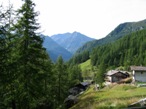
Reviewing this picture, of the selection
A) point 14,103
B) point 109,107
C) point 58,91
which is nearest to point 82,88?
point 58,91

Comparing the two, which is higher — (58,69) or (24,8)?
(24,8)

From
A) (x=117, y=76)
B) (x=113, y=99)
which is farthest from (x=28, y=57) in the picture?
(x=117, y=76)

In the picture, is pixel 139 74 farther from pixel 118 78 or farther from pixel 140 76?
pixel 118 78

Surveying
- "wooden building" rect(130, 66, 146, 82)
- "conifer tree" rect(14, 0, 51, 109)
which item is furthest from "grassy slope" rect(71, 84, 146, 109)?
"wooden building" rect(130, 66, 146, 82)

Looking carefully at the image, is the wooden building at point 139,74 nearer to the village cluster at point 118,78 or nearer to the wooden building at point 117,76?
the village cluster at point 118,78

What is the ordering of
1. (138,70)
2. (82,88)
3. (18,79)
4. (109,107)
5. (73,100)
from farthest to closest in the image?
(82,88) → (138,70) → (73,100) → (18,79) → (109,107)

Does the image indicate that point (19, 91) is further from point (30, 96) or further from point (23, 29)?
point (23, 29)

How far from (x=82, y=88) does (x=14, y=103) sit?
83.6 metres

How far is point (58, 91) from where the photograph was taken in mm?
67625

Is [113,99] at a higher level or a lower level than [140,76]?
lower

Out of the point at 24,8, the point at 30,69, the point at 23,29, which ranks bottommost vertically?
the point at 30,69

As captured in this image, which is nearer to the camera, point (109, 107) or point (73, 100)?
point (109, 107)

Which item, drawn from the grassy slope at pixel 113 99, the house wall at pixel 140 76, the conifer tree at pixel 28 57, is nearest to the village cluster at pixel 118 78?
the house wall at pixel 140 76

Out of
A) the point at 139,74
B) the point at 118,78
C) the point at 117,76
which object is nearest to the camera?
the point at 139,74
